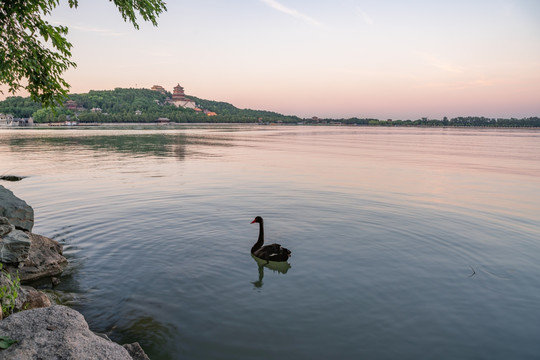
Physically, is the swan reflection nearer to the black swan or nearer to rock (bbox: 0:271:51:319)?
the black swan

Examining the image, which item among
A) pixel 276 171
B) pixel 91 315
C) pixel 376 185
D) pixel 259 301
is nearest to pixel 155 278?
pixel 91 315

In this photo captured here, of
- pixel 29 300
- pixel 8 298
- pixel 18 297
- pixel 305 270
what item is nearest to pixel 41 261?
pixel 29 300

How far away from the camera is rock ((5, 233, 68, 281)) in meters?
9.50

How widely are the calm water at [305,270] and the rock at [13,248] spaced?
4.40ft

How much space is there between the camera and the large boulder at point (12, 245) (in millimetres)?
8172

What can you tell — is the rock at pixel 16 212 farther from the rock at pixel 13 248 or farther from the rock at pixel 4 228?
the rock at pixel 13 248

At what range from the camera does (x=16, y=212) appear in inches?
408

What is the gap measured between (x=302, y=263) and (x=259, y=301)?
2625 mm

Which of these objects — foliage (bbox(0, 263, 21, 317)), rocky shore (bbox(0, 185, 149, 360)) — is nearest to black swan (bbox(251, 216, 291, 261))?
rocky shore (bbox(0, 185, 149, 360))

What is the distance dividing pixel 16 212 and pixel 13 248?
252 centimetres

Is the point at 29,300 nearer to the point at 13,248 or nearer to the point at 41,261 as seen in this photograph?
the point at 13,248

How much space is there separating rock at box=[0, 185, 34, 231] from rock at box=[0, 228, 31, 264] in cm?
202

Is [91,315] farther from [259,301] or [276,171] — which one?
[276,171]

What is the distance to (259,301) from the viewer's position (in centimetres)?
870
